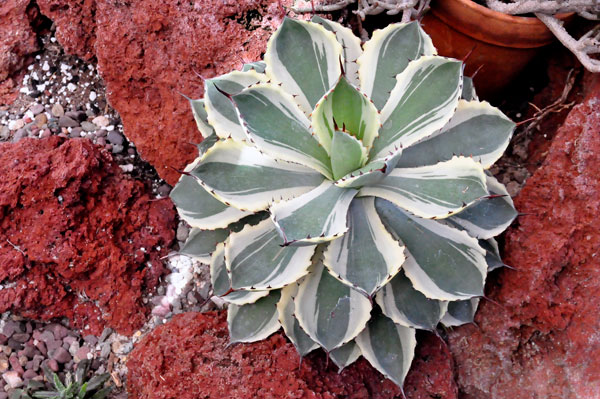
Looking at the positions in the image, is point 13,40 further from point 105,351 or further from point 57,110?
point 105,351

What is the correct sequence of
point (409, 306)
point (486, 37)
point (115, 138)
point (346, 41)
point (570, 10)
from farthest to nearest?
1. point (115, 138)
2. point (486, 37)
3. point (570, 10)
4. point (346, 41)
5. point (409, 306)

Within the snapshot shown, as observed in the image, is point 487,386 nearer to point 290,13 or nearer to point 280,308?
point 280,308

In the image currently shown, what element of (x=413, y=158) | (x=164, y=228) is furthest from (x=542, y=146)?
(x=164, y=228)

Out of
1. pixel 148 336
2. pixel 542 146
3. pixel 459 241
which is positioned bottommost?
pixel 148 336

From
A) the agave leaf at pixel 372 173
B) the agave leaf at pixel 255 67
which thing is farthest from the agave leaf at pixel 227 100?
the agave leaf at pixel 372 173

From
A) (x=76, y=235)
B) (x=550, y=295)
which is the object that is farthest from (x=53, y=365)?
(x=550, y=295)

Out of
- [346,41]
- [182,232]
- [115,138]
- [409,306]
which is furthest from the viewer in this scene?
[115,138]

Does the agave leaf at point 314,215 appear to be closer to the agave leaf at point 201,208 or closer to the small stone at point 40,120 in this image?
the agave leaf at point 201,208
